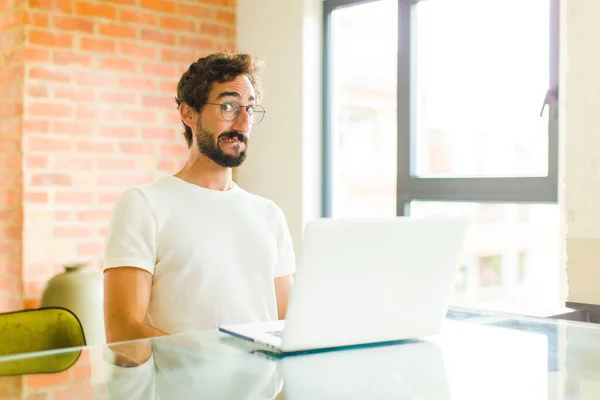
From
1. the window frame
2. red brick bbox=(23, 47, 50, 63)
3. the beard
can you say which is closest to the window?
the window frame

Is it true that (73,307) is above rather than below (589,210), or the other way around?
below

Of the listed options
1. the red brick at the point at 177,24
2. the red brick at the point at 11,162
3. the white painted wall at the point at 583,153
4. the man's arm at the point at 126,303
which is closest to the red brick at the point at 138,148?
the red brick at the point at 11,162

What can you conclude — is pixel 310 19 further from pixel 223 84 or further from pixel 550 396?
pixel 550 396

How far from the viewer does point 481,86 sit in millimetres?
3162

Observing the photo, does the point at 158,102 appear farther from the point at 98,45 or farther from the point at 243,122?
the point at 243,122

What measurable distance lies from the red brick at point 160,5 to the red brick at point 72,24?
0.30m

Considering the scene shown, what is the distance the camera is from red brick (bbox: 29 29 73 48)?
10.3 ft

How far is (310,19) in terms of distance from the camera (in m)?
3.54

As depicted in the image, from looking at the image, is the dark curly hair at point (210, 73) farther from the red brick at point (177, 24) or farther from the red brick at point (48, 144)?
the red brick at point (177, 24)

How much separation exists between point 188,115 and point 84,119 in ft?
3.47

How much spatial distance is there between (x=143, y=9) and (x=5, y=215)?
43.8 inches

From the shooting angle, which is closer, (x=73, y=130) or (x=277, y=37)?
(x=73, y=130)

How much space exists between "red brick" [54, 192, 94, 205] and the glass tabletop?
190 cm

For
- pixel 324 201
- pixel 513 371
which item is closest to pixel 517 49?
pixel 324 201
